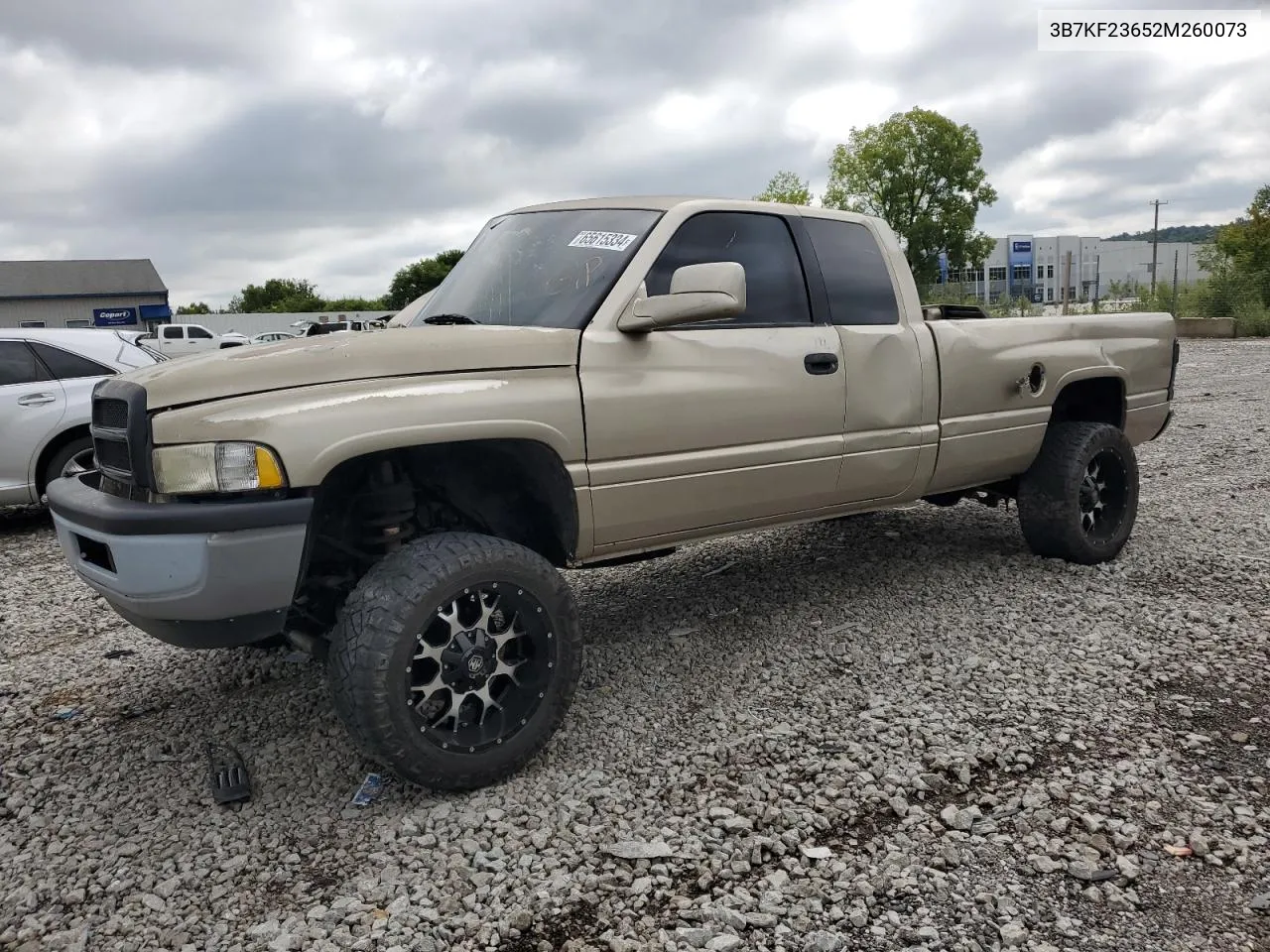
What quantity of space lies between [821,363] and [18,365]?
6.59 meters

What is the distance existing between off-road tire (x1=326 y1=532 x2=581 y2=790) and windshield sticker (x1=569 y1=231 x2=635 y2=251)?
4.18 feet

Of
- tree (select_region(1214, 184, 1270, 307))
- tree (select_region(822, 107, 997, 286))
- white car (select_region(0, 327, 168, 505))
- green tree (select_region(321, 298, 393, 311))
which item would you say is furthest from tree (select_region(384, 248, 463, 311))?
white car (select_region(0, 327, 168, 505))

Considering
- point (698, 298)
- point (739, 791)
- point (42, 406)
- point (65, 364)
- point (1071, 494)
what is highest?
point (698, 298)

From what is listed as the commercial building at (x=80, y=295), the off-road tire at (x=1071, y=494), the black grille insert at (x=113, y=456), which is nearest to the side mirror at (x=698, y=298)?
the black grille insert at (x=113, y=456)

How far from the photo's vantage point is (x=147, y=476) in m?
2.79

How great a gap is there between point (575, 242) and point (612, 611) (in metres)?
1.93

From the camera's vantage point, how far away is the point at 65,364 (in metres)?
7.75

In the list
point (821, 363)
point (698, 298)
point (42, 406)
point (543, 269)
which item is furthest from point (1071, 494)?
point (42, 406)

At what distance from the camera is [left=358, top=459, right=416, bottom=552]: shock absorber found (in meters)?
3.22

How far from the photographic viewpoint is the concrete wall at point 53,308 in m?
56.0

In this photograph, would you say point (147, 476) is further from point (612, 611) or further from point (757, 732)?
point (612, 611)

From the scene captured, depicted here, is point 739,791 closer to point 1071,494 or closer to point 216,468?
point 216,468

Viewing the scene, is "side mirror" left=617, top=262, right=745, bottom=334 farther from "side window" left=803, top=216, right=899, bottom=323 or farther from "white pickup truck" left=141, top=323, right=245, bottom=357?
"white pickup truck" left=141, top=323, right=245, bottom=357

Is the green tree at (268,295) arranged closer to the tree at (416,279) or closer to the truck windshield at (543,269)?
the tree at (416,279)
